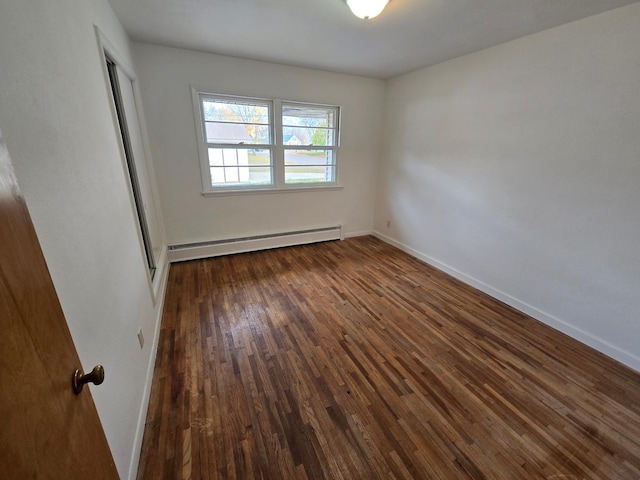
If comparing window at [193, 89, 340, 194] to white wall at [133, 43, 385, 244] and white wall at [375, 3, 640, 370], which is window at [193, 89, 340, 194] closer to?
white wall at [133, 43, 385, 244]

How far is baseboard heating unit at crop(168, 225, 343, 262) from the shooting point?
3.49 metres

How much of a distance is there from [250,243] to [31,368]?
3.36 m

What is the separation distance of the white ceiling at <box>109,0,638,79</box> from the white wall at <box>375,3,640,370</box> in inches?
10.1

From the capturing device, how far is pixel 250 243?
12.6 feet

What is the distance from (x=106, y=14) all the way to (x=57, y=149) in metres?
1.63

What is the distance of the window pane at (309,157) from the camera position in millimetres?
3822

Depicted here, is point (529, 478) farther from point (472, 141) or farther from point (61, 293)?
point (472, 141)

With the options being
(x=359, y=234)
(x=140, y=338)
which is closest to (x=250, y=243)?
(x=359, y=234)

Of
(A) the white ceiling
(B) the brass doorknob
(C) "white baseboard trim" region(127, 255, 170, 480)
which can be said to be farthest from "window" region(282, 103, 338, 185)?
(B) the brass doorknob

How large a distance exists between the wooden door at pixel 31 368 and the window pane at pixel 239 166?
3.09 metres

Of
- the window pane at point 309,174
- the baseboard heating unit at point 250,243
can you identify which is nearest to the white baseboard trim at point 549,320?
the baseboard heating unit at point 250,243

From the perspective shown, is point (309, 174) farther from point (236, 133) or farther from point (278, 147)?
point (236, 133)

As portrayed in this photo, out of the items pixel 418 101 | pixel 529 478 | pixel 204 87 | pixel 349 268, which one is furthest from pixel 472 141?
pixel 204 87

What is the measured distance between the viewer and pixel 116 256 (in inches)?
57.2
